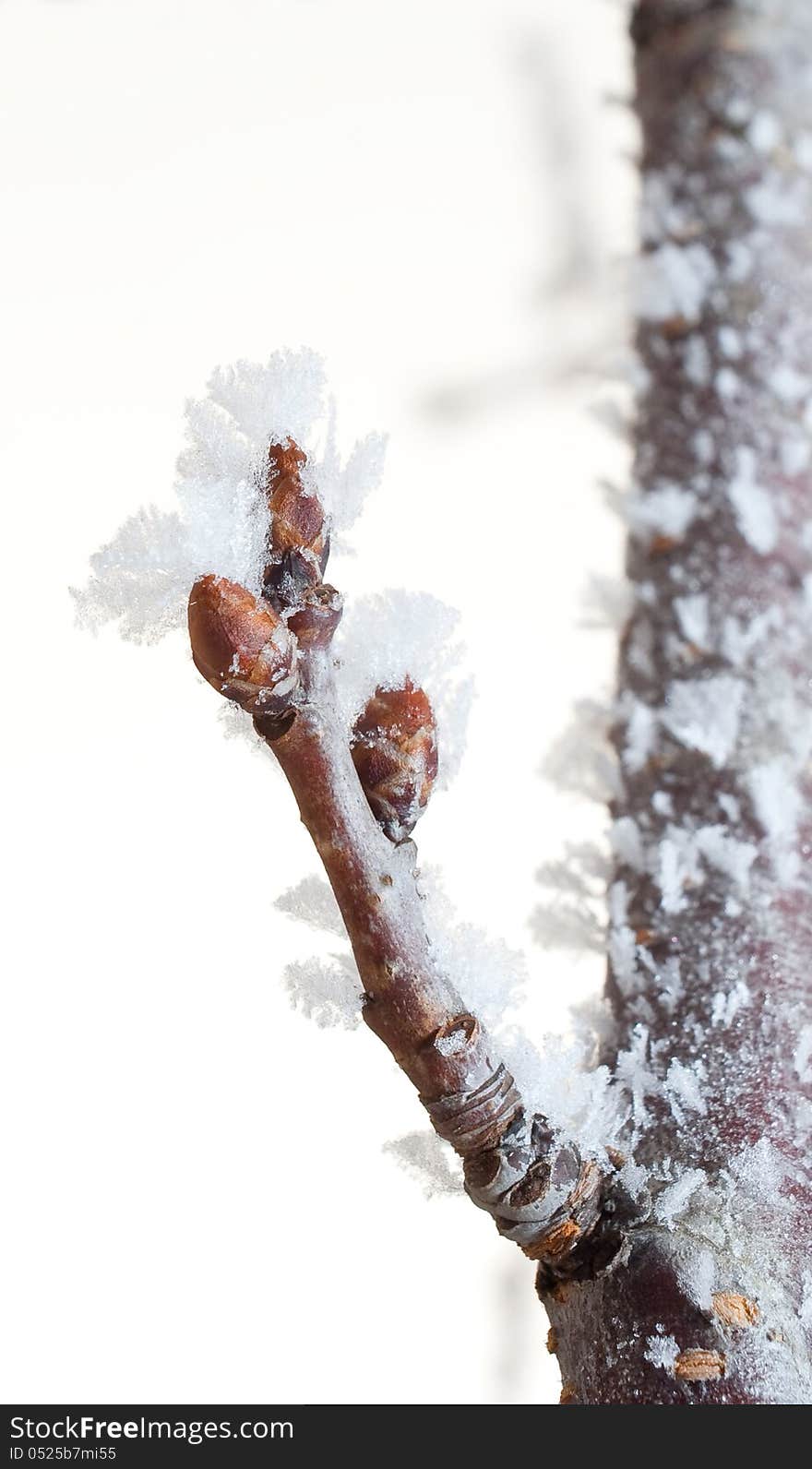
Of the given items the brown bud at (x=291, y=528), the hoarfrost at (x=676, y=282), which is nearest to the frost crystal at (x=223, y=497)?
the brown bud at (x=291, y=528)

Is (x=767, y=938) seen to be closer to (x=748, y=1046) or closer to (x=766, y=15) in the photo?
(x=748, y=1046)

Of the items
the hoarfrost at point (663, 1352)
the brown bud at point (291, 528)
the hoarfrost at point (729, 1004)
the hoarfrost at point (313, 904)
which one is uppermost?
the brown bud at point (291, 528)

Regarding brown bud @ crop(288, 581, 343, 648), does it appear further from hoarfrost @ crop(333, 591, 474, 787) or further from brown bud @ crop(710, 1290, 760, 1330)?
brown bud @ crop(710, 1290, 760, 1330)

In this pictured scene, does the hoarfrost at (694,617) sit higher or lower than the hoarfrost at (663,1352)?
higher

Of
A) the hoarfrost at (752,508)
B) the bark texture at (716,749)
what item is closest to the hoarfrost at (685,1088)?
the bark texture at (716,749)

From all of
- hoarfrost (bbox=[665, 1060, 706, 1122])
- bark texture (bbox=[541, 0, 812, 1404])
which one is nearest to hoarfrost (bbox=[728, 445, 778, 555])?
bark texture (bbox=[541, 0, 812, 1404])

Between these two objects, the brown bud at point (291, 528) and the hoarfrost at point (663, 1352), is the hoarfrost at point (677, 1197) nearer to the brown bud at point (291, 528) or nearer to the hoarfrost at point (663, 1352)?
the hoarfrost at point (663, 1352)

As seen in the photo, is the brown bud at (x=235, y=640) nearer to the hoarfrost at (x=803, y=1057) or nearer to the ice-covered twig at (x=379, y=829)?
the ice-covered twig at (x=379, y=829)
